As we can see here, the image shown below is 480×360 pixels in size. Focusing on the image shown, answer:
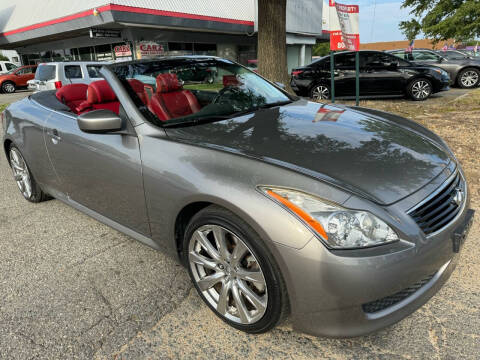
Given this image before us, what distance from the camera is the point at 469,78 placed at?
1323 centimetres

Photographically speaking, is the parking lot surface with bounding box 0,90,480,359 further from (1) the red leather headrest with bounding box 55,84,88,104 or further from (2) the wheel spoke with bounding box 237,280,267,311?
(1) the red leather headrest with bounding box 55,84,88,104

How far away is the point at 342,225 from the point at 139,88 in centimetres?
189

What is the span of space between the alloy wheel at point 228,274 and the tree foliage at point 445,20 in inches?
1047

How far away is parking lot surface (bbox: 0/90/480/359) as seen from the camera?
204 centimetres

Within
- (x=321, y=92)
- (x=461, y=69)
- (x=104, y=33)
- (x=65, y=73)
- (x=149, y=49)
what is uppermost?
(x=104, y=33)

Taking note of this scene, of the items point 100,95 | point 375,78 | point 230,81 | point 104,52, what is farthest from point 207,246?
point 104,52

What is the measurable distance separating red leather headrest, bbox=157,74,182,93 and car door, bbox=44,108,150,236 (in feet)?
2.15

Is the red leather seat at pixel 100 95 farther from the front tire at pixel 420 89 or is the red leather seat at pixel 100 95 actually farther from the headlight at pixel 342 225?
the front tire at pixel 420 89

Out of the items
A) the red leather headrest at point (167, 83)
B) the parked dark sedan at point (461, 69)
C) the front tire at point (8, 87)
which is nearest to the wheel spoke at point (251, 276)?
the red leather headrest at point (167, 83)

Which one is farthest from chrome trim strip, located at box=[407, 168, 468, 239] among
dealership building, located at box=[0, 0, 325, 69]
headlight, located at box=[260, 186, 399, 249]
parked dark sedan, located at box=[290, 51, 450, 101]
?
dealership building, located at box=[0, 0, 325, 69]

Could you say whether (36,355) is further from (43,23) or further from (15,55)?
(15,55)

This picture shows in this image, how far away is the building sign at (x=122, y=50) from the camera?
67.5 feet

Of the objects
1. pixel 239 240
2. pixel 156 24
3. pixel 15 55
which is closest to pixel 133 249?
pixel 239 240

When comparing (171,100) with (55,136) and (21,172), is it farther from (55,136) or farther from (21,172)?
(21,172)
